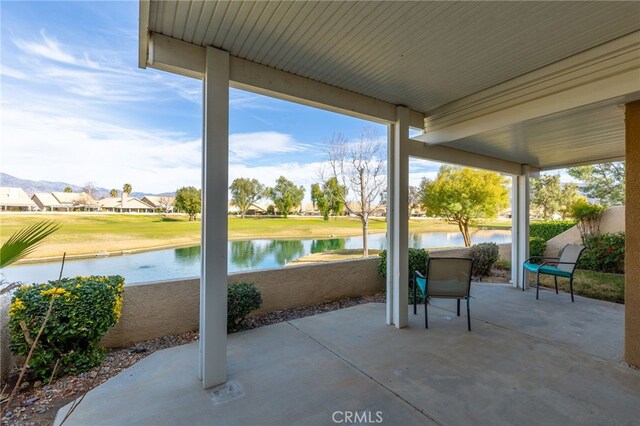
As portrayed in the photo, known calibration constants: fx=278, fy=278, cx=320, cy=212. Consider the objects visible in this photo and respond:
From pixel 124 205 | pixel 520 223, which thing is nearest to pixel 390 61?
pixel 520 223

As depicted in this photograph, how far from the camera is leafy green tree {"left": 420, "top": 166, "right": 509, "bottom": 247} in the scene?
32.1ft

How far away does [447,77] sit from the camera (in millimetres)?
2803

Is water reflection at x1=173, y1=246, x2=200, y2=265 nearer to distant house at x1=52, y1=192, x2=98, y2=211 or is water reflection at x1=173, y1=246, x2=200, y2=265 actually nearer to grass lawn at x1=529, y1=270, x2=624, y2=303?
distant house at x1=52, y1=192, x2=98, y2=211

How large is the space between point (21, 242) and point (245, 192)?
7754 mm

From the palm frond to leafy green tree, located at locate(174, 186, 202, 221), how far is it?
4670 mm

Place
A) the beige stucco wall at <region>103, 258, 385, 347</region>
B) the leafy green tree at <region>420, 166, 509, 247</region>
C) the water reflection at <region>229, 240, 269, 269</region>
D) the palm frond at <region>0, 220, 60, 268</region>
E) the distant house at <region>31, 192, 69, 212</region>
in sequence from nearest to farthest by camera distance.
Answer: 1. the palm frond at <region>0, 220, 60, 268</region>
2. the beige stucco wall at <region>103, 258, 385, 347</region>
3. the distant house at <region>31, 192, 69, 212</region>
4. the water reflection at <region>229, 240, 269, 269</region>
5. the leafy green tree at <region>420, 166, 509, 247</region>

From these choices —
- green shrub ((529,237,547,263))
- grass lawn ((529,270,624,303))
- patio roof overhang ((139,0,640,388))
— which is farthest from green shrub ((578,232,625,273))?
patio roof overhang ((139,0,640,388))

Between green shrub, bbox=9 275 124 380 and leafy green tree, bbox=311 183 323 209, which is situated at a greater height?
leafy green tree, bbox=311 183 323 209

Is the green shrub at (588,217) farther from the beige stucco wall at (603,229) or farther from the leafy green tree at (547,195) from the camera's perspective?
the leafy green tree at (547,195)

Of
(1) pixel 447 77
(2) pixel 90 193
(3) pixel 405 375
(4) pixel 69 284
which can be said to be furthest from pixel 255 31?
(2) pixel 90 193

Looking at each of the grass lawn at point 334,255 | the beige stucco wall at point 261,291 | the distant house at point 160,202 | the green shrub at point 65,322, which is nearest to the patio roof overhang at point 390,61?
the green shrub at point 65,322

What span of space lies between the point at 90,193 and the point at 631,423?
24.1 ft

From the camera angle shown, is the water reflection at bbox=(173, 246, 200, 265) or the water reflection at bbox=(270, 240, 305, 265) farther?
the water reflection at bbox=(270, 240, 305, 265)

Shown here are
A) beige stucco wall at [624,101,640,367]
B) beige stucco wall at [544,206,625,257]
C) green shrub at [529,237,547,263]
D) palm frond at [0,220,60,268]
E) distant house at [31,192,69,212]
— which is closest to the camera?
palm frond at [0,220,60,268]
